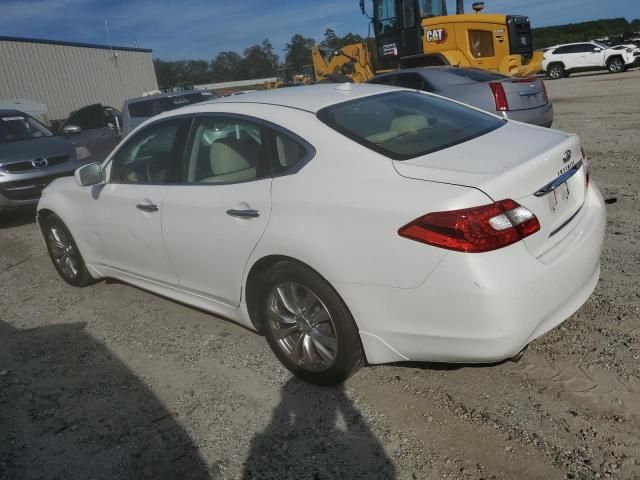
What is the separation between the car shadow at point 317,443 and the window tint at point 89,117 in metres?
14.9

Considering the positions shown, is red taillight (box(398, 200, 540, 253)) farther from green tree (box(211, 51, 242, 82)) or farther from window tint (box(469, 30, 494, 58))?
green tree (box(211, 51, 242, 82))

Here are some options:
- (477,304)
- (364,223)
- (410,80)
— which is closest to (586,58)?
(410,80)

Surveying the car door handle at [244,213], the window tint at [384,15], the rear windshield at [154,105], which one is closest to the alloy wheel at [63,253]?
the car door handle at [244,213]

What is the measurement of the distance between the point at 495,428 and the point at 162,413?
175cm

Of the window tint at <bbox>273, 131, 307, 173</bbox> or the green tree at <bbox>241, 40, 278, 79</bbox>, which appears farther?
the green tree at <bbox>241, 40, 278, 79</bbox>

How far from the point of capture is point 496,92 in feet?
25.2

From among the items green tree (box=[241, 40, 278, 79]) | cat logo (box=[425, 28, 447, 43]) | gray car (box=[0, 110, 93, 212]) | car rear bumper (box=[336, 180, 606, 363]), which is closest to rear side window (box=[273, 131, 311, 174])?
car rear bumper (box=[336, 180, 606, 363])

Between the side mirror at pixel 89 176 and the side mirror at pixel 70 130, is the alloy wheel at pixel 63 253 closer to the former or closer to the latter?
the side mirror at pixel 89 176

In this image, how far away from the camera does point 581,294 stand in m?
2.71

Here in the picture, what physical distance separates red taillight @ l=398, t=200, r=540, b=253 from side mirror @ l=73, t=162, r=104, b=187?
2783 millimetres

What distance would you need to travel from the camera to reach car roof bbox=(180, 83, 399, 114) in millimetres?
3197

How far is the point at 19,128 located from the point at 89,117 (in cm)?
750

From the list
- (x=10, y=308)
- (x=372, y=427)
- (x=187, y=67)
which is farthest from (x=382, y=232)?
(x=187, y=67)

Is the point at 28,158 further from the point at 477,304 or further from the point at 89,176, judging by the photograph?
the point at 477,304
